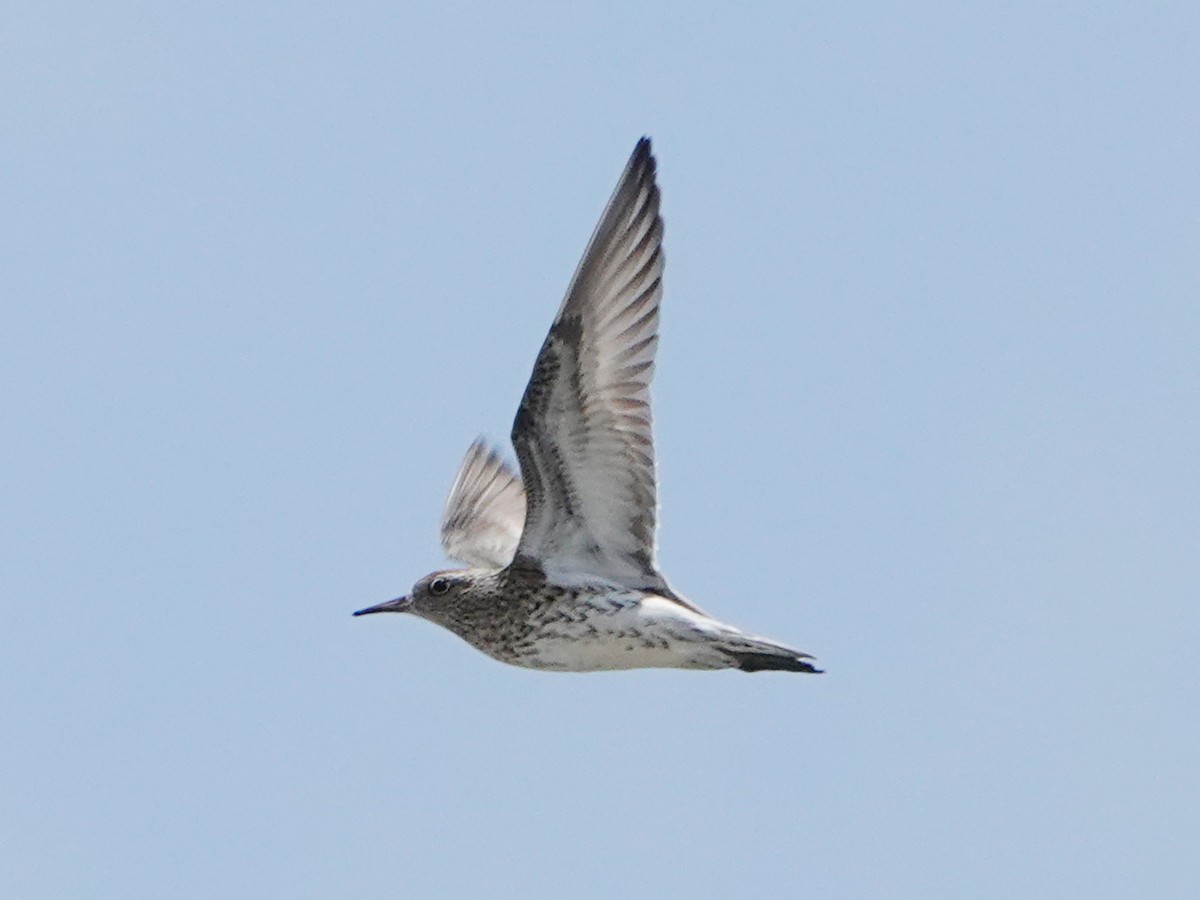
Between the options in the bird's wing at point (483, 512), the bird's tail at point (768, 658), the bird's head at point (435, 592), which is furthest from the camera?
the bird's wing at point (483, 512)

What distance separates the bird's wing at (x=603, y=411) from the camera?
1062 cm

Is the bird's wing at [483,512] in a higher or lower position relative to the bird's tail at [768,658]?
higher

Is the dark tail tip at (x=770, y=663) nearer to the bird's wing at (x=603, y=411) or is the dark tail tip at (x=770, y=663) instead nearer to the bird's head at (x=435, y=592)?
the bird's wing at (x=603, y=411)

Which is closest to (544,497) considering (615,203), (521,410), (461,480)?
(521,410)

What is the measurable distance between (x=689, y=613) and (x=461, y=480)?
3.59m

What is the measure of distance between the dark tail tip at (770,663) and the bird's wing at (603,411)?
1.76 feet

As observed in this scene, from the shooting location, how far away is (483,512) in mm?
13648

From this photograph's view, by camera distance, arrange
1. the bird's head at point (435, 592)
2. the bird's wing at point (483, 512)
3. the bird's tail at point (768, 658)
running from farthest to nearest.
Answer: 1. the bird's wing at point (483, 512)
2. the bird's head at point (435, 592)
3. the bird's tail at point (768, 658)

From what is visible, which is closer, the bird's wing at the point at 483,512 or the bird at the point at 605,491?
the bird at the point at 605,491

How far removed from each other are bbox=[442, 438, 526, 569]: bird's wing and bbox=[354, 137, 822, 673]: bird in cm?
192

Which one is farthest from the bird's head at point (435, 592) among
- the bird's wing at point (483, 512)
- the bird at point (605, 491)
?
the bird's wing at point (483, 512)

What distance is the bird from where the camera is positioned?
1061 centimetres

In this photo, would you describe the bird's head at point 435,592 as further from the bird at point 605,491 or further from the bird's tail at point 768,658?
the bird's tail at point 768,658

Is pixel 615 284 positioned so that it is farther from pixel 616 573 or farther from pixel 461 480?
pixel 461 480
